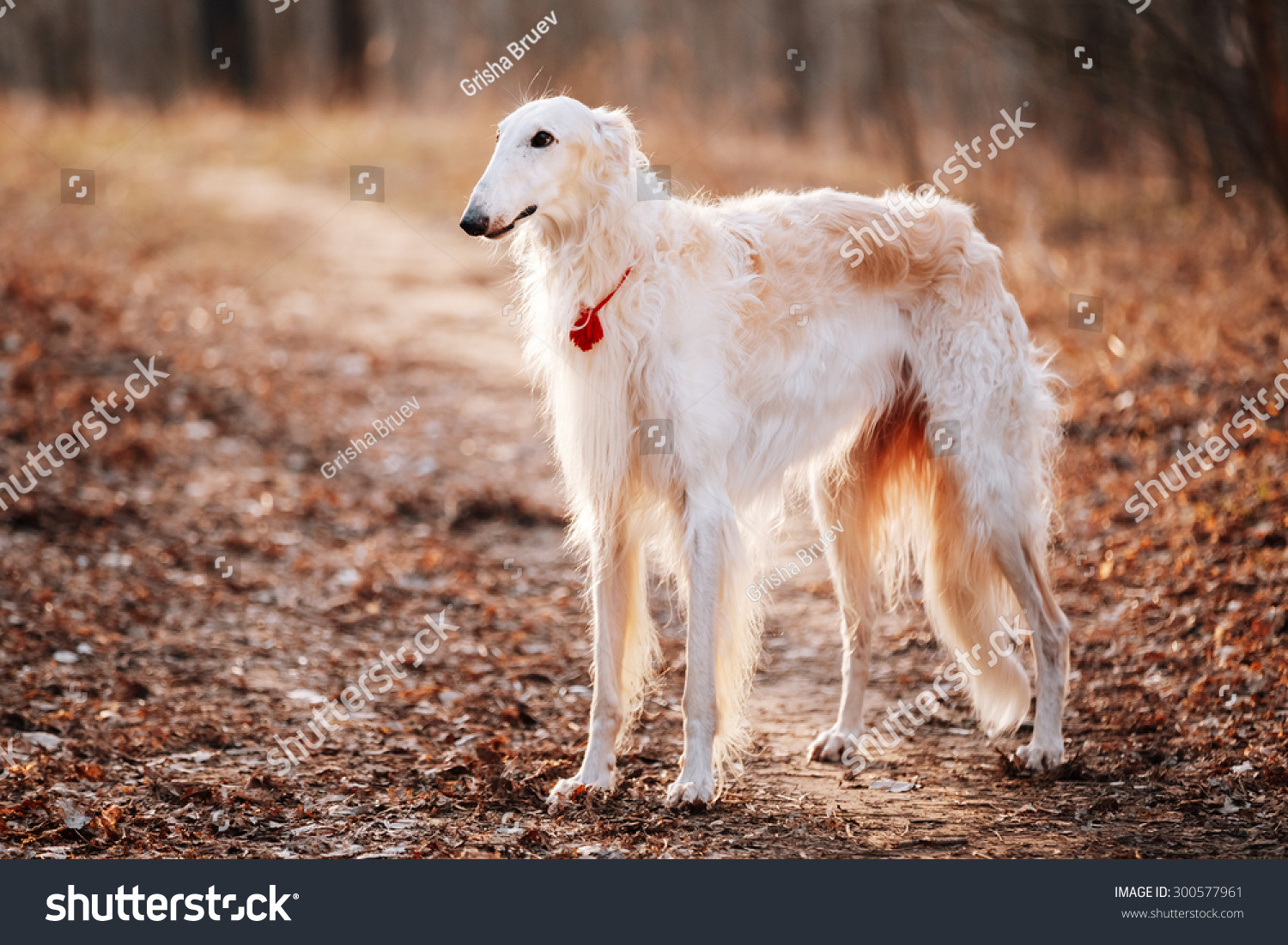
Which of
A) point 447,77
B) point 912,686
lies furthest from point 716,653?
point 447,77

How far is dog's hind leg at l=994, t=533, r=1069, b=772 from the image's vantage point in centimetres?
409

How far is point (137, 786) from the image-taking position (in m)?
3.80

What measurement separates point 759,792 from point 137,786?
199 centimetres

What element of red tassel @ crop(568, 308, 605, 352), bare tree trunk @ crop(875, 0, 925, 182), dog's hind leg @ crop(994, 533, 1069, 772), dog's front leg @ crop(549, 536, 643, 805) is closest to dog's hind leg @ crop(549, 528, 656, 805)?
dog's front leg @ crop(549, 536, 643, 805)

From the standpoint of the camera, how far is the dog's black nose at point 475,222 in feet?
10.9

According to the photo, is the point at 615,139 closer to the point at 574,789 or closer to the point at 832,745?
Result: the point at 574,789

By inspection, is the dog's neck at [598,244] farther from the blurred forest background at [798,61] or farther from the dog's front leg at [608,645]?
the blurred forest background at [798,61]

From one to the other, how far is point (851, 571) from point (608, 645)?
1068mm

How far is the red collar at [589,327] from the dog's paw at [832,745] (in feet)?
5.41

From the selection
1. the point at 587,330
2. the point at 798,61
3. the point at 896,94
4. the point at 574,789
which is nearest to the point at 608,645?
the point at 574,789

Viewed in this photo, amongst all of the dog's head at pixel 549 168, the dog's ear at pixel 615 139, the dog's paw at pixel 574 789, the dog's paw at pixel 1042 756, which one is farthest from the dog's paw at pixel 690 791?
the dog's ear at pixel 615 139

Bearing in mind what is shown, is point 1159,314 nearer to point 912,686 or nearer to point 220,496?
point 912,686

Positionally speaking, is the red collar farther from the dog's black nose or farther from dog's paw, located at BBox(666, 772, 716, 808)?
dog's paw, located at BBox(666, 772, 716, 808)

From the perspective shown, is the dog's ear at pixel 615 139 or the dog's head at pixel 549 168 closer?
the dog's head at pixel 549 168
